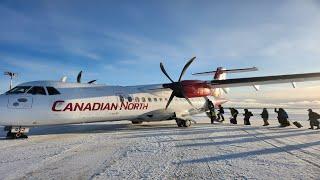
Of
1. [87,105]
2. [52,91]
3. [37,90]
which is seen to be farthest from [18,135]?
[87,105]

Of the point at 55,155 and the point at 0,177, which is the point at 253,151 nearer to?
the point at 55,155

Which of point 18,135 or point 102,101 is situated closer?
point 18,135

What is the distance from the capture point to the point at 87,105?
16.1 meters

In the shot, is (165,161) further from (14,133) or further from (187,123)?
(187,123)

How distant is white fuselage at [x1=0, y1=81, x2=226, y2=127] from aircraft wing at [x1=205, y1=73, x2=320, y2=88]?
135 inches

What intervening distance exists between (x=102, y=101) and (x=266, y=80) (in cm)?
982

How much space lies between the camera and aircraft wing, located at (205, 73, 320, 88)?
17798 millimetres

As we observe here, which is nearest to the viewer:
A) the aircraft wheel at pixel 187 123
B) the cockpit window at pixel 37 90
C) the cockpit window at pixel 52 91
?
the cockpit window at pixel 37 90

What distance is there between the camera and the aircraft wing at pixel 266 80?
17.8 metres

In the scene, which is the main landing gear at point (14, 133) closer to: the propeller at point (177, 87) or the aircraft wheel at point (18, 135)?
the aircraft wheel at point (18, 135)

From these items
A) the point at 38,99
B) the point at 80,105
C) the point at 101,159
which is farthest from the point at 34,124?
the point at 101,159

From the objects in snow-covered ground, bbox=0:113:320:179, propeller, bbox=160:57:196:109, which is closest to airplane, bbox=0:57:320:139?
propeller, bbox=160:57:196:109

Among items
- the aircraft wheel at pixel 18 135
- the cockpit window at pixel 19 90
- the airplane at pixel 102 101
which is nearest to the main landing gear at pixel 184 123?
the airplane at pixel 102 101

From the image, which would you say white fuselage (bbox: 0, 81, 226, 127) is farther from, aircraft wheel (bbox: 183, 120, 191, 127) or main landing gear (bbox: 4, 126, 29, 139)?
aircraft wheel (bbox: 183, 120, 191, 127)
